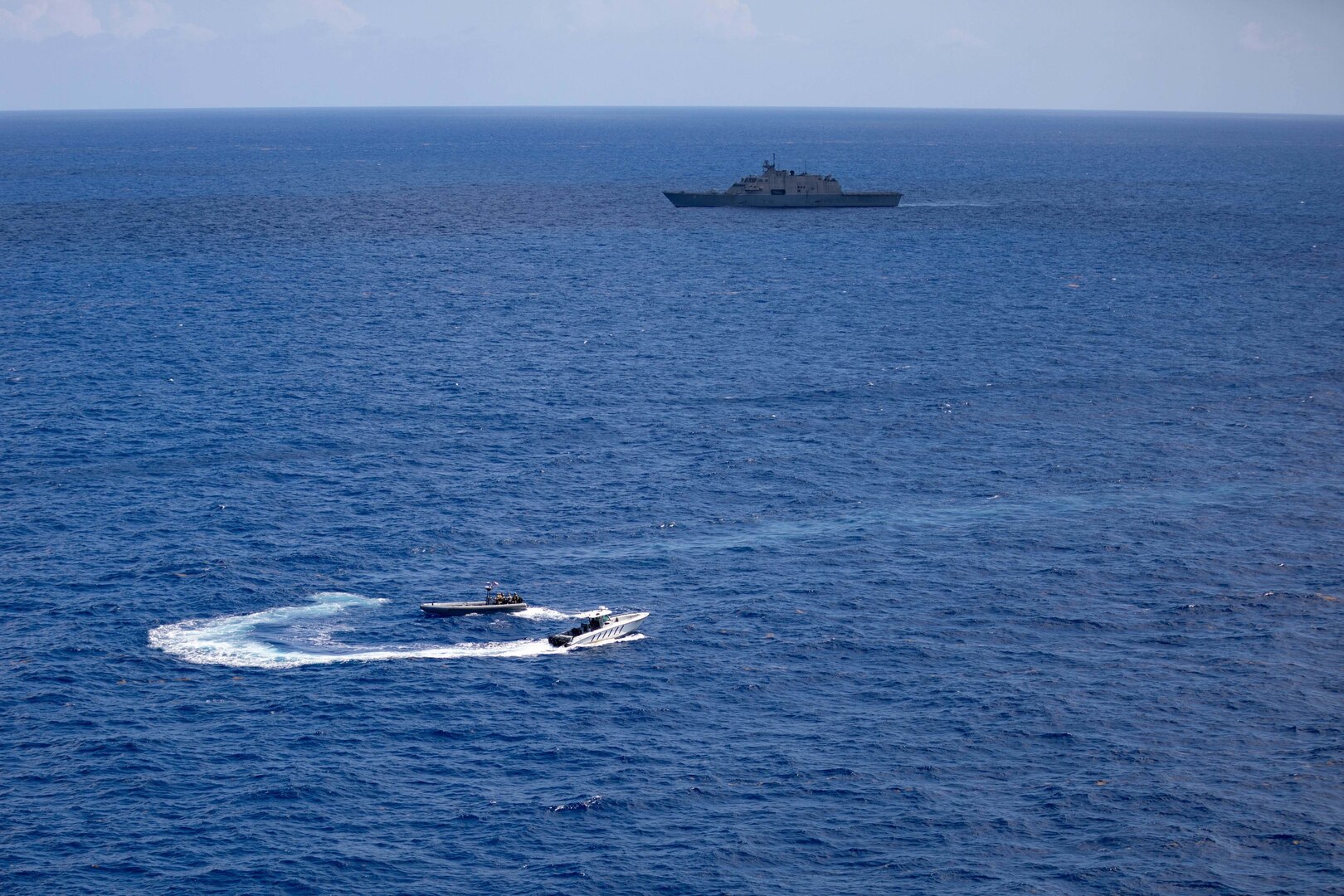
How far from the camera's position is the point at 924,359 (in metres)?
158

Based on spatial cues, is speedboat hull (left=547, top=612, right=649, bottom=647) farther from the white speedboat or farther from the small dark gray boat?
the small dark gray boat

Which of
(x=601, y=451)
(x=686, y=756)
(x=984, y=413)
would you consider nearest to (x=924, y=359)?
(x=984, y=413)

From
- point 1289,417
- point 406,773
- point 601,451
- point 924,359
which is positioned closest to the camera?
point 406,773

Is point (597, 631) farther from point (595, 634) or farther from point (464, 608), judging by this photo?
point (464, 608)

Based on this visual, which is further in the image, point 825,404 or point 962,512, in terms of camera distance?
point 825,404

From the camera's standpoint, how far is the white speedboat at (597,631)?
275 ft

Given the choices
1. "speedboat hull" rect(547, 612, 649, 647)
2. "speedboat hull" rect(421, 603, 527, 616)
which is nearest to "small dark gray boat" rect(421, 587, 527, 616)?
"speedboat hull" rect(421, 603, 527, 616)

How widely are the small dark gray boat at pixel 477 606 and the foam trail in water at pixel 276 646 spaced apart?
325cm

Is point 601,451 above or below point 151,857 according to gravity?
above

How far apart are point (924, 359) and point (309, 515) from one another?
7892 centimetres

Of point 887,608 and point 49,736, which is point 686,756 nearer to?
point 887,608

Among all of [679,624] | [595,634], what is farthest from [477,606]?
[679,624]

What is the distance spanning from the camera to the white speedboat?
83.8 m

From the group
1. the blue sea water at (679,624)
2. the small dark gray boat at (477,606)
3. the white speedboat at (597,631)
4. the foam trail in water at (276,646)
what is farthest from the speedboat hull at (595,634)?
the small dark gray boat at (477,606)
